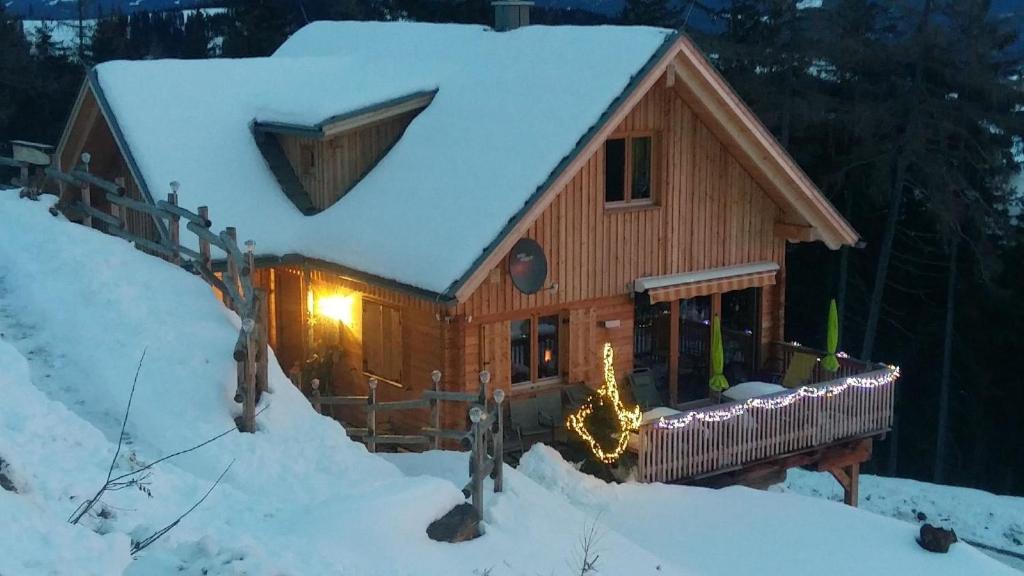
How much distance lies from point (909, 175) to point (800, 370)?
12449 millimetres

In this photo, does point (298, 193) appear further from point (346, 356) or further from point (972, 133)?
point (972, 133)

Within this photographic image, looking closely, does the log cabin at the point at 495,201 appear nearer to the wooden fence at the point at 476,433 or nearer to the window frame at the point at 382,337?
the window frame at the point at 382,337

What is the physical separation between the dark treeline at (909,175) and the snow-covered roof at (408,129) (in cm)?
1266

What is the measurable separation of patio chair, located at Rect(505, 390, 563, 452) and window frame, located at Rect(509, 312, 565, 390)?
0.22 m

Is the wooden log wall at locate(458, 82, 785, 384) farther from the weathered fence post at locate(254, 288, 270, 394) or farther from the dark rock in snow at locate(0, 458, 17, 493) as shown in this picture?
the dark rock in snow at locate(0, 458, 17, 493)

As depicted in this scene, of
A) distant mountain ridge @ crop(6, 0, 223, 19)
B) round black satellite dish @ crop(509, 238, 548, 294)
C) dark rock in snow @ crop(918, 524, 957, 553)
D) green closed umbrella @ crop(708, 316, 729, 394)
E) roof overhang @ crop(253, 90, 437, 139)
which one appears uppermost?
distant mountain ridge @ crop(6, 0, 223, 19)

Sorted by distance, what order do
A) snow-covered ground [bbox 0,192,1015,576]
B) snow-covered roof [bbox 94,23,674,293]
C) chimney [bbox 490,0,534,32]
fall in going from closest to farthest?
snow-covered ground [bbox 0,192,1015,576], snow-covered roof [bbox 94,23,674,293], chimney [bbox 490,0,534,32]

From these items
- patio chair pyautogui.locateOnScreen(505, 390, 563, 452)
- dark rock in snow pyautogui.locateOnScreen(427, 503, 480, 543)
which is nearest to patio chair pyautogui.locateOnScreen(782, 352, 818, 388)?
patio chair pyautogui.locateOnScreen(505, 390, 563, 452)

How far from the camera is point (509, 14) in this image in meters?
20.3

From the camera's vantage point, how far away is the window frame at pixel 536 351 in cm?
1641

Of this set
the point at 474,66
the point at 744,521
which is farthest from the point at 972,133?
the point at 744,521

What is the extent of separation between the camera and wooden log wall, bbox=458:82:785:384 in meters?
16.1

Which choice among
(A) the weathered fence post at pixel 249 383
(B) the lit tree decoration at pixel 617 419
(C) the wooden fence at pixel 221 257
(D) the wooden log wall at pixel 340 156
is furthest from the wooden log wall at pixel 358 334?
(A) the weathered fence post at pixel 249 383

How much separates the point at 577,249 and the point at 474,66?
4.13m
